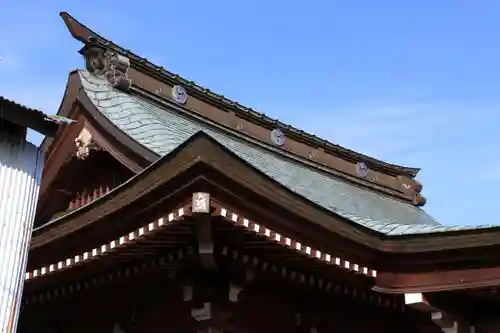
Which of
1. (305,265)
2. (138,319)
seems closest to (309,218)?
(305,265)

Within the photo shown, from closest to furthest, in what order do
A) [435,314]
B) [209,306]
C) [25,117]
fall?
[25,117], [209,306], [435,314]

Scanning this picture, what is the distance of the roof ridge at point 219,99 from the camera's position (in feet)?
37.7

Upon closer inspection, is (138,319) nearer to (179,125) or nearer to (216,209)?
(216,209)

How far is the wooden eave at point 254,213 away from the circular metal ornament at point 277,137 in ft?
20.0

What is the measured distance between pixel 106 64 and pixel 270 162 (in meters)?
3.54

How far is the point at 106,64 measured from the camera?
37.5 feet

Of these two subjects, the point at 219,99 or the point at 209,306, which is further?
the point at 219,99

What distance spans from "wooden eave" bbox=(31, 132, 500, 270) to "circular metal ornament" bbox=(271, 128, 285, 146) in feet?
20.0

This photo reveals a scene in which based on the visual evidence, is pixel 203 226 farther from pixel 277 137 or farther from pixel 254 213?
pixel 277 137

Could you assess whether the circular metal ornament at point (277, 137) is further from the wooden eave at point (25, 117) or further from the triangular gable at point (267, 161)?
the wooden eave at point (25, 117)

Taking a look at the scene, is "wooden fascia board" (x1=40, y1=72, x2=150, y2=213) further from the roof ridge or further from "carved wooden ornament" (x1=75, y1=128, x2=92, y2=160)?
the roof ridge

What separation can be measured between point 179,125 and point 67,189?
6.67ft

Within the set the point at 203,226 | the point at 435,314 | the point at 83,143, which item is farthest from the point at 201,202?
the point at 83,143

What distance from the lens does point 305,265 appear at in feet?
26.5
